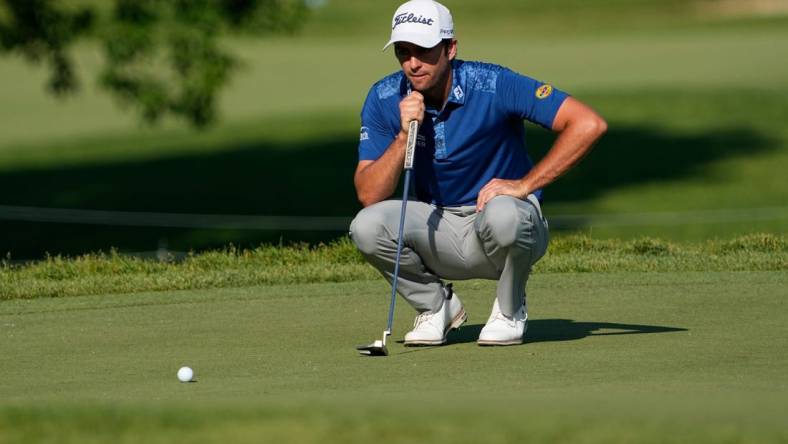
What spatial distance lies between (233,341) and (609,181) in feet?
80.0

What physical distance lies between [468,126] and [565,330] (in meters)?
1.10

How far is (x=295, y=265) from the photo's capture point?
9852 mm

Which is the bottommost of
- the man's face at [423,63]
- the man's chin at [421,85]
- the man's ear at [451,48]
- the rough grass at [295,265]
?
the rough grass at [295,265]

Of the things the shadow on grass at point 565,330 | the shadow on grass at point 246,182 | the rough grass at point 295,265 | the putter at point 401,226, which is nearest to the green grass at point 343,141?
the shadow on grass at point 246,182

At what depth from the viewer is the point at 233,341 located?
7.25 metres

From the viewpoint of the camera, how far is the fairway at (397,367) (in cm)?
451

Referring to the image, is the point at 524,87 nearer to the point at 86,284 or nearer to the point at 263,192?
the point at 86,284

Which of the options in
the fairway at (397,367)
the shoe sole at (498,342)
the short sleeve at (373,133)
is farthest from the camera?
the short sleeve at (373,133)

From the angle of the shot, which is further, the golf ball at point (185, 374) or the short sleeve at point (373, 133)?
the short sleeve at point (373, 133)

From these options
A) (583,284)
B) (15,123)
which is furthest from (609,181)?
(583,284)

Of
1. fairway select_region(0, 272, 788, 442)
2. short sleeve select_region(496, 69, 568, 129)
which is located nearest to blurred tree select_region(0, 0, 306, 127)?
fairway select_region(0, 272, 788, 442)

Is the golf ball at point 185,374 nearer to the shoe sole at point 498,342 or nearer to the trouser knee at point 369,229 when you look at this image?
the trouser knee at point 369,229

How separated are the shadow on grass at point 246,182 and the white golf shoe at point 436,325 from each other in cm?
1461

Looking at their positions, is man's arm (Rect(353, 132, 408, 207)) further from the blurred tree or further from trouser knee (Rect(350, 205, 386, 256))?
the blurred tree
